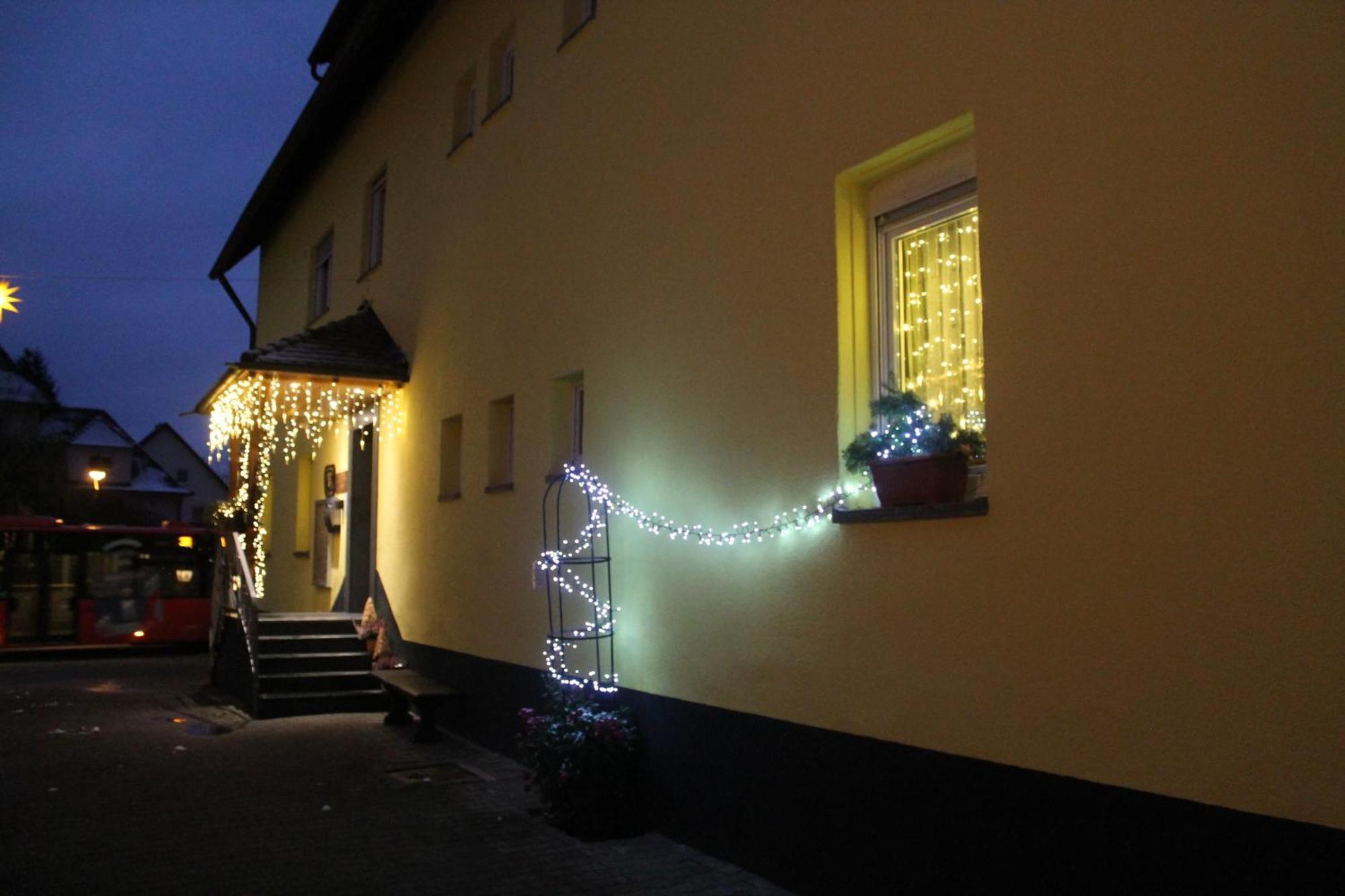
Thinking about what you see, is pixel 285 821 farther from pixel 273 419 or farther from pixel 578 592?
pixel 273 419

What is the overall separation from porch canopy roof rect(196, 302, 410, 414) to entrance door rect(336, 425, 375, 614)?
1.31 meters

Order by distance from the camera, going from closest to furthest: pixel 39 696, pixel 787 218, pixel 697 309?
1. pixel 787 218
2. pixel 697 309
3. pixel 39 696

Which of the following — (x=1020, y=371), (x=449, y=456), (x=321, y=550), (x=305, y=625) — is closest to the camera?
(x=1020, y=371)

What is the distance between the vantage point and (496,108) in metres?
10.1

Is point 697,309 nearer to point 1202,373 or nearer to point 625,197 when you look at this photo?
point 625,197

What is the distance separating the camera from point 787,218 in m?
5.82

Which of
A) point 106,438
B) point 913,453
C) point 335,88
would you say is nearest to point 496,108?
point 335,88

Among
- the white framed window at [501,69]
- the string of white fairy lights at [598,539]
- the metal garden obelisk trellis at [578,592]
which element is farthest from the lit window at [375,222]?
the string of white fairy lights at [598,539]

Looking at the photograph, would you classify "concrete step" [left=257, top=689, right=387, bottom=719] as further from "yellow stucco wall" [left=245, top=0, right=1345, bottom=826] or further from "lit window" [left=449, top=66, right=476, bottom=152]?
"lit window" [left=449, top=66, right=476, bottom=152]

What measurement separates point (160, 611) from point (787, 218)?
59.6 feet

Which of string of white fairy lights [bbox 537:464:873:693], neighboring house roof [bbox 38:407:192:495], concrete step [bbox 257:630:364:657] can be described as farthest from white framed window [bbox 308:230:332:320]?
neighboring house roof [bbox 38:407:192:495]

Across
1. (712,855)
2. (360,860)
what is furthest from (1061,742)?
(360,860)

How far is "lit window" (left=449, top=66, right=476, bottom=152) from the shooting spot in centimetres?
1115

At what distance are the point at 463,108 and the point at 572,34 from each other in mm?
3029
